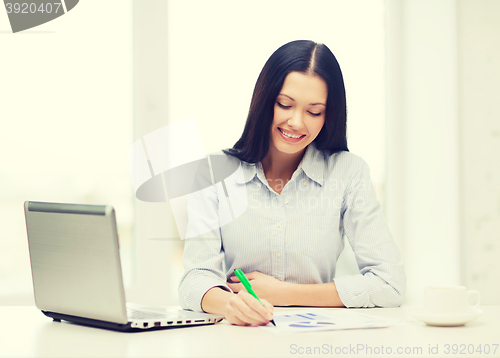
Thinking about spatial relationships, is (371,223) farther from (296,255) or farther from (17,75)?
(17,75)

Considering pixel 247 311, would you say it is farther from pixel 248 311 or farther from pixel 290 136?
pixel 290 136

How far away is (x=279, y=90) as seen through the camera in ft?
4.49

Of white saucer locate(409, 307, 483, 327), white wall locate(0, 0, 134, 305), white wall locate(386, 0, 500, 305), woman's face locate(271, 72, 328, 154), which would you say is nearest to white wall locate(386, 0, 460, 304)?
white wall locate(386, 0, 500, 305)

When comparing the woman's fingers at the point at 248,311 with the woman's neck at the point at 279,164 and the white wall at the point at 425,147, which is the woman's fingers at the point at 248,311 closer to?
the woman's neck at the point at 279,164

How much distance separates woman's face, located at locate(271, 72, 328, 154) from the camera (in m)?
1.36

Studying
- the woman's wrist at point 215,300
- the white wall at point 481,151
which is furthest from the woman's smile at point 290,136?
the white wall at point 481,151

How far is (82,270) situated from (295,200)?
83cm

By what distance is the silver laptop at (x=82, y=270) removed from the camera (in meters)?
0.71

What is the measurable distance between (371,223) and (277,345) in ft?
2.52

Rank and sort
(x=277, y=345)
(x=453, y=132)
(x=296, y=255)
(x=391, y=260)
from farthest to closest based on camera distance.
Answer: (x=453, y=132) < (x=296, y=255) < (x=391, y=260) < (x=277, y=345)

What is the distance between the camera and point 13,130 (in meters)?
2.36

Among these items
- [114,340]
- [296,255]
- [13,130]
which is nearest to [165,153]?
[13,130]

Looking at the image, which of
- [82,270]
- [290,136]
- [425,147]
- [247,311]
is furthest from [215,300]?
[425,147]

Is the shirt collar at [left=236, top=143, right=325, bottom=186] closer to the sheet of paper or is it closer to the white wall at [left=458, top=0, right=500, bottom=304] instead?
the sheet of paper
